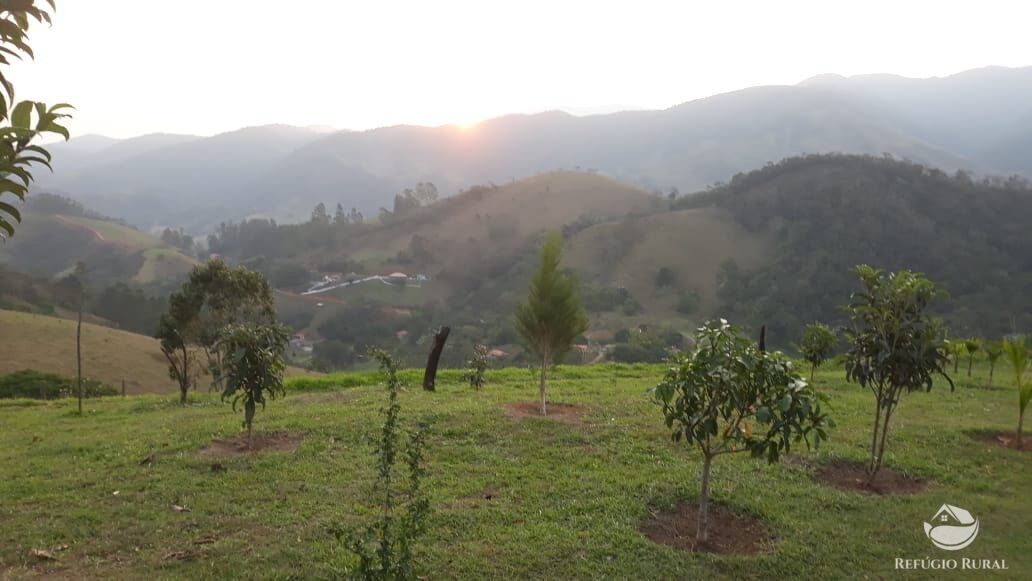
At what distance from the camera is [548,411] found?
46.0 feet

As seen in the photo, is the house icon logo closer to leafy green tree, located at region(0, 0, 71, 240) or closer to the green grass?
leafy green tree, located at region(0, 0, 71, 240)

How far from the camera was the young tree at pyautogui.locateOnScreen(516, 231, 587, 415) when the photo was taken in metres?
14.1

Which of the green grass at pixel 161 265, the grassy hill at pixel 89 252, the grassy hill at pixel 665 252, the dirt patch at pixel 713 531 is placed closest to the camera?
the dirt patch at pixel 713 531

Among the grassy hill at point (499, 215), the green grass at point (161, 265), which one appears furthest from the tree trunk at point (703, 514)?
the green grass at point (161, 265)

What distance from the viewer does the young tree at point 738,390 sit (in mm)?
6715

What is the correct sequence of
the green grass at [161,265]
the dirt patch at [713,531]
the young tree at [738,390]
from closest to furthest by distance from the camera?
the young tree at [738,390]
the dirt patch at [713,531]
the green grass at [161,265]

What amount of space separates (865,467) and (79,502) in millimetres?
12108

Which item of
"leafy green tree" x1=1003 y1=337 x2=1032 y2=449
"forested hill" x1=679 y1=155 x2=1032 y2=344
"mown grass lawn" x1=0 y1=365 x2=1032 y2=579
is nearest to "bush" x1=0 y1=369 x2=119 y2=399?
"mown grass lawn" x1=0 y1=365 x2=1032 y2=579

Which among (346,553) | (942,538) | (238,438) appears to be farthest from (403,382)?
(942,538)

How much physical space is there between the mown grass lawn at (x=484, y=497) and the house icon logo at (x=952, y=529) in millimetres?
172

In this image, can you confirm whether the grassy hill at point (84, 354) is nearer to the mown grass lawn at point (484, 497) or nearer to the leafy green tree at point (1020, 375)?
the mown grass lawn at point (484, 497)

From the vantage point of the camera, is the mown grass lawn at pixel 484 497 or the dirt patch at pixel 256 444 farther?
the dirt patch at pixel 256 444

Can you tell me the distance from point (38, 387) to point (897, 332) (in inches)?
1185

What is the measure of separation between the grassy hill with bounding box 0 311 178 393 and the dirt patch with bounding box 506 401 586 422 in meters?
35.2
